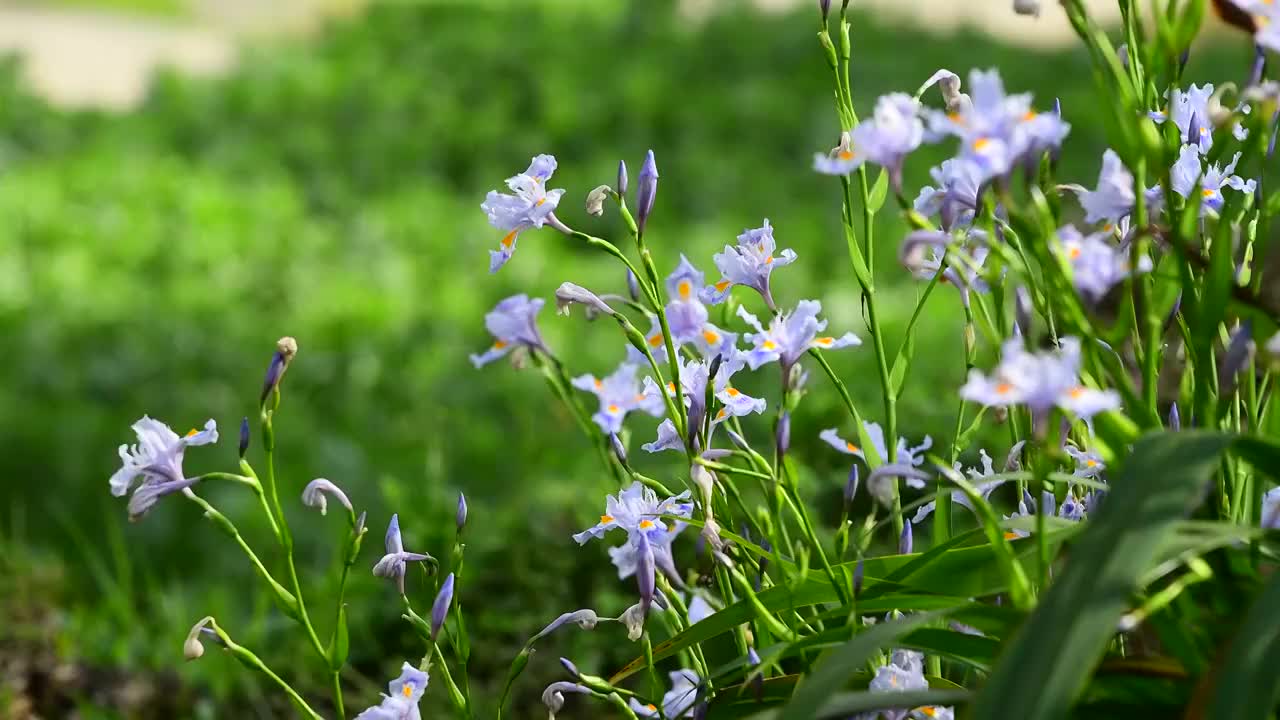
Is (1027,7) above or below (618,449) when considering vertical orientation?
above

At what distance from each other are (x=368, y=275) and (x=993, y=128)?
3.65 meters

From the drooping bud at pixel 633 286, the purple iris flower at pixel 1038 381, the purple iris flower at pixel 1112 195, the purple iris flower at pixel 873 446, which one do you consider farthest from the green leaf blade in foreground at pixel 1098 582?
the drooping bud at pixel 633 286

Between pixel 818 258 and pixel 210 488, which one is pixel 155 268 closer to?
pixel 210 488

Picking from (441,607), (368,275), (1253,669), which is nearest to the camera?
(1253,669)

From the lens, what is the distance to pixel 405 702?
1248 millimetres

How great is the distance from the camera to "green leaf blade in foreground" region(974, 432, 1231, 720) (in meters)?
0.85

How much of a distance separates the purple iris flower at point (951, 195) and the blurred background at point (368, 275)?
39.6 inches

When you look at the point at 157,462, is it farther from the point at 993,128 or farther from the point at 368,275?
the point at 368,275

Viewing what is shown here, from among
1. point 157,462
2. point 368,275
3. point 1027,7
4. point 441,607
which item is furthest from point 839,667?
point 368,275

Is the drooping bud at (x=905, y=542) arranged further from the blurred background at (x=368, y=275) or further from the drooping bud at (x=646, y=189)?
the blurred background at (x=368, y=275)

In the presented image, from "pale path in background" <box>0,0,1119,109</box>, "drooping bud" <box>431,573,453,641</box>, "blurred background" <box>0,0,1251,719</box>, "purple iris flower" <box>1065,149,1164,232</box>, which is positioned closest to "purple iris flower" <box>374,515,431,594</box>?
"drooping bud" <box>431,573,453,641</box>

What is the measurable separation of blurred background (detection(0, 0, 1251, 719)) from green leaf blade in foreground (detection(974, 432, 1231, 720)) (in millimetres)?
1250

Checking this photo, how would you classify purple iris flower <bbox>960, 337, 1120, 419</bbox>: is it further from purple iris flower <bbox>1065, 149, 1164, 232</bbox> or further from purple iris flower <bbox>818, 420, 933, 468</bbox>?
purple iris flower <bbox>818, 420, 933, 468</bbox>

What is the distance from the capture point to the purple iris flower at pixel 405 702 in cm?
123
